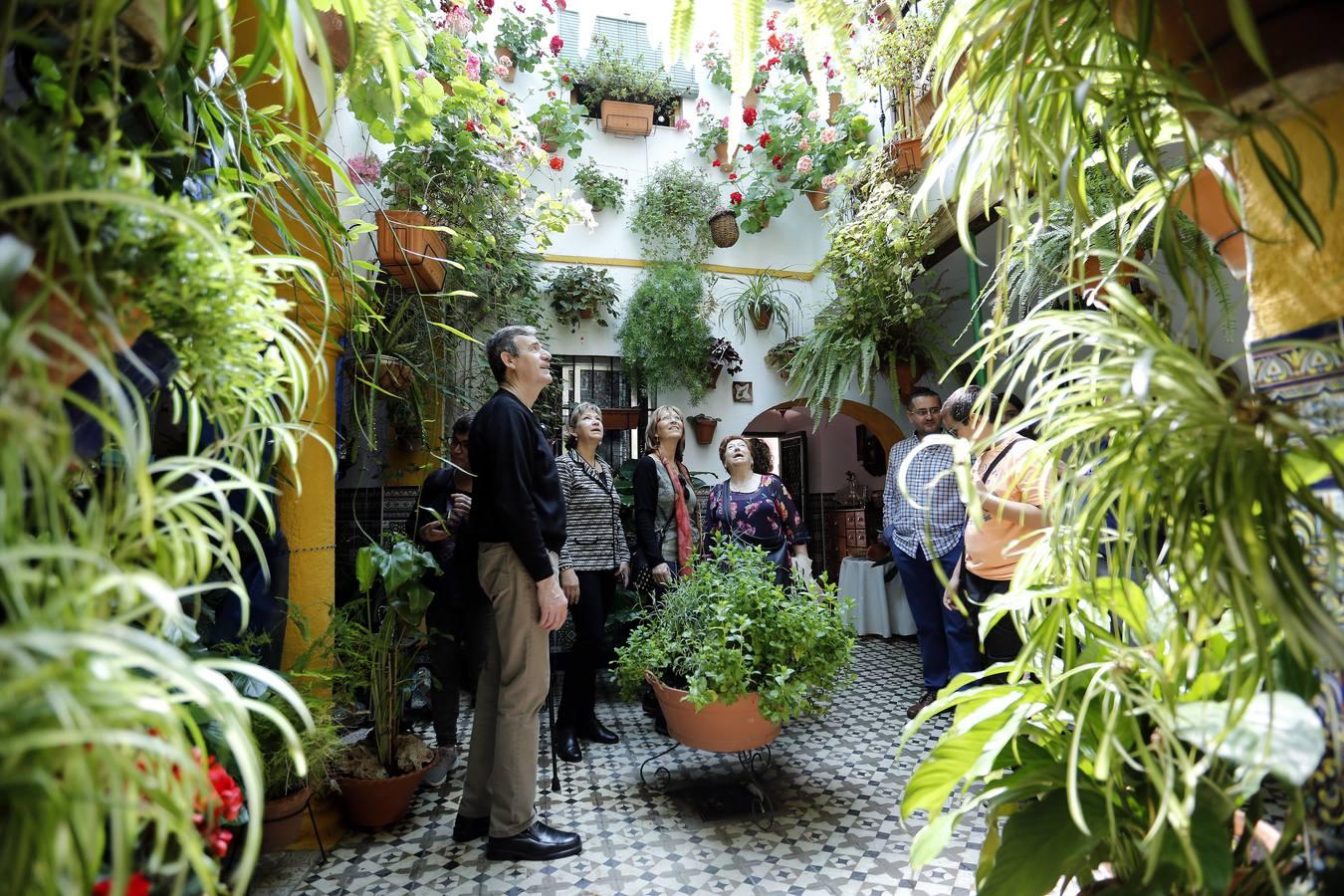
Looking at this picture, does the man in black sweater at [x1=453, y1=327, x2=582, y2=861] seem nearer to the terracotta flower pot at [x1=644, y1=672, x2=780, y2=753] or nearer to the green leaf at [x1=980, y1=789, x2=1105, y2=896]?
the terracotta flower pot at [x1=644, y1=672, x2=780, y2=753]

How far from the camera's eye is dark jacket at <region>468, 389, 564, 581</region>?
2.10 meters

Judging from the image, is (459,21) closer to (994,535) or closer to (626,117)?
(626,117)

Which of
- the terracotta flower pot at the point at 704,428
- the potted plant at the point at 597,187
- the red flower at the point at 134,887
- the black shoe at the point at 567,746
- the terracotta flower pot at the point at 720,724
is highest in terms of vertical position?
the potted plant at the point at 597,187

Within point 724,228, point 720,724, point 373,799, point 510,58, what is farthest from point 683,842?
point 510,58

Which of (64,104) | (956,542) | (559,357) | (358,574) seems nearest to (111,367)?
(64,104)

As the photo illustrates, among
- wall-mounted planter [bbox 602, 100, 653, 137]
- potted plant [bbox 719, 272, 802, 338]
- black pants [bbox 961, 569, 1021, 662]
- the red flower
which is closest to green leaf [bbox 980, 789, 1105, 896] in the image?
the red flower

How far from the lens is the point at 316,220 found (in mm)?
1095

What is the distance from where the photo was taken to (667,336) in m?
4.84

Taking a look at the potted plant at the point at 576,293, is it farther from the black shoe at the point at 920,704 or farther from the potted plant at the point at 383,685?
the black shoe at the point at 920,704

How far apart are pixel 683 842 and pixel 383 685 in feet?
3.95

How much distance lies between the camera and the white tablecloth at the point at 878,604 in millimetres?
5422

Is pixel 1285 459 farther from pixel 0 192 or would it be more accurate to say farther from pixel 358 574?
pixel 358 574

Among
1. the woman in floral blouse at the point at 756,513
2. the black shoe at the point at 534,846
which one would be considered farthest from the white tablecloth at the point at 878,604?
the black shoe at the point at 534,846

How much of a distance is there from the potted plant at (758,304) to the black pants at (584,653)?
103 inches
